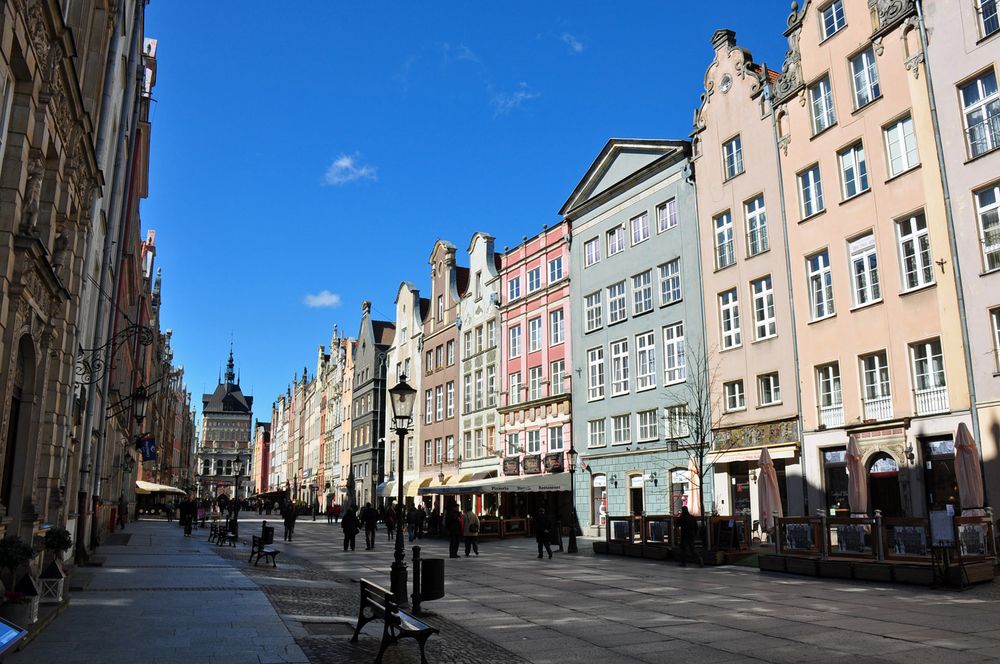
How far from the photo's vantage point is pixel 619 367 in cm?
3678

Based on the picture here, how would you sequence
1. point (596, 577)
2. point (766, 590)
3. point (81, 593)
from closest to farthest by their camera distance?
point (81, 593) < point (766, 590) < point (596, 577)

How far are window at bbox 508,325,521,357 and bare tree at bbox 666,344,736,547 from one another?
44.8ft

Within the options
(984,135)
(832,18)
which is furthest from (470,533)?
(832,18)

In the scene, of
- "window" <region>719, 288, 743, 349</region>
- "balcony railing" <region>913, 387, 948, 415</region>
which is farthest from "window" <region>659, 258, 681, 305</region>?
"balcony railing" <region>913, 387, 948, 415</region>

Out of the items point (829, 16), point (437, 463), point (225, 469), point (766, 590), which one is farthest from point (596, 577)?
point (225, 469)

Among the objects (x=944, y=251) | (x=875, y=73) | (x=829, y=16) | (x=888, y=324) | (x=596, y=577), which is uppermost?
(x=829, y=16)

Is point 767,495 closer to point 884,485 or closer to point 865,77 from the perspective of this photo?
point 884,485

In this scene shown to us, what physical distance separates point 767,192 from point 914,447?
36.2 feet

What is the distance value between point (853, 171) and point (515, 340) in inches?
899

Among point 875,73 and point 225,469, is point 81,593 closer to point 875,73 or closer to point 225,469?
point 875,73

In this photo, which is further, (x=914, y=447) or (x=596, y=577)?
(x=914, y=447)

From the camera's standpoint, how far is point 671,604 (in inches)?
546

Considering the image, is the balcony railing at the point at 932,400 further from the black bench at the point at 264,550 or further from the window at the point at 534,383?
the window at the point at 534,383

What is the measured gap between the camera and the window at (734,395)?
29.9 m
